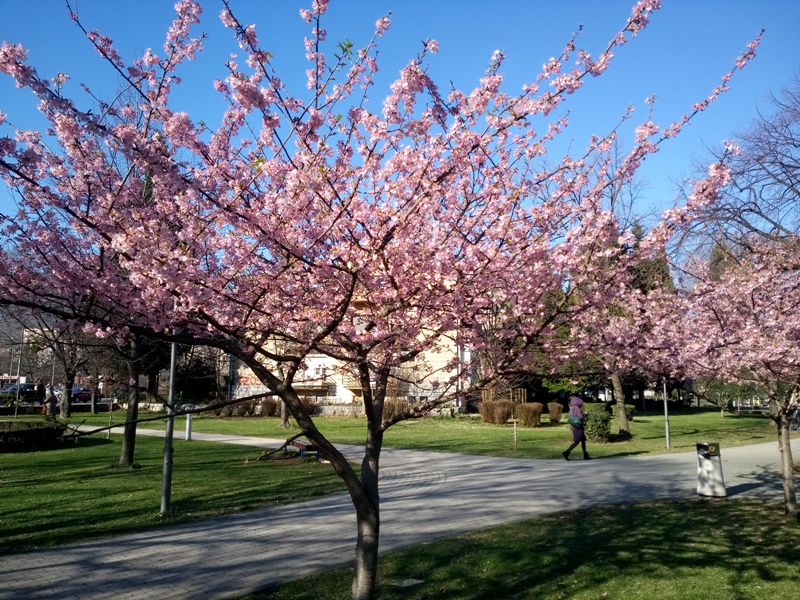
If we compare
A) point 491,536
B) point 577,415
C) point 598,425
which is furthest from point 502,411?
point 491,536

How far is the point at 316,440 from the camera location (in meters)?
4.44

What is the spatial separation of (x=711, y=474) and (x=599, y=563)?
531 cm

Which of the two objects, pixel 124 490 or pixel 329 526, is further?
pixel 124 490

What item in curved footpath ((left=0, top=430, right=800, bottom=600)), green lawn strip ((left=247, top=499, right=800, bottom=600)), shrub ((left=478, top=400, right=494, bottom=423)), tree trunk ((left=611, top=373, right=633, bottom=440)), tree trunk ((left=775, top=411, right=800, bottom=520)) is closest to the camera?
green lawn strip ((left=247, top=499, right=800, bottom=600))

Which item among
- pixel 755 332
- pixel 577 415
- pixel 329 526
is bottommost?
pixel 329 526

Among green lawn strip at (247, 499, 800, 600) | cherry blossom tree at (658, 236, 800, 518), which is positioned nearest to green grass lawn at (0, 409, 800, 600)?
green lawn strip at (247, 499, 800, 600)

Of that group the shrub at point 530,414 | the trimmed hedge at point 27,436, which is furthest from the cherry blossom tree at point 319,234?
the shrub at point 530,414

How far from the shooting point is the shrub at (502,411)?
30.5m

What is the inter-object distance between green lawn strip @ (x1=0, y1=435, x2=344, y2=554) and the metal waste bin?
6.63 metres

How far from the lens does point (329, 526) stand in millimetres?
8750

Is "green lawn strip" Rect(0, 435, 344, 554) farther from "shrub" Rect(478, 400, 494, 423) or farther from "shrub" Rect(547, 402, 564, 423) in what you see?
"shrub" Rect(547, 402, 564, 423)

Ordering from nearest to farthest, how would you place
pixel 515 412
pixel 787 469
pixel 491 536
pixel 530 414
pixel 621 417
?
1. pixel 491 536
2. pixel 787 469
3. pixel 621 417
4. pixel 530 414
5. pixel 515 412

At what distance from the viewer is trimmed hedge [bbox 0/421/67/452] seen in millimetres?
18656

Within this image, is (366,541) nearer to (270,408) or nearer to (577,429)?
(577,429)
